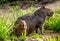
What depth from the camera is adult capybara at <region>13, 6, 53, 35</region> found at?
7.35 metres

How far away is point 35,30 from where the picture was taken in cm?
802

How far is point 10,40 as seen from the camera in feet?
23.2

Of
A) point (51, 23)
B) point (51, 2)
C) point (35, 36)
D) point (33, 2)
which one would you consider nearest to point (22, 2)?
point (33, 2)

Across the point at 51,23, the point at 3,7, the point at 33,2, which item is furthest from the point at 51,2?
the point at 51,23

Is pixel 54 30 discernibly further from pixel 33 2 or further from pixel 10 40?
pixel 33 2

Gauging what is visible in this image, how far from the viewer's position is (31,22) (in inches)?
310

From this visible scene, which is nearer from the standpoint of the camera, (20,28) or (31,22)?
(20,28)

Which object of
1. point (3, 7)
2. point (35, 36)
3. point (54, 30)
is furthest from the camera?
point (3, 7)

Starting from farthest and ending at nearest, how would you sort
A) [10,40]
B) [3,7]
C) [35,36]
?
[3,7] → [35,36] → [10,40]

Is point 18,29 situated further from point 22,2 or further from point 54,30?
point 22,2

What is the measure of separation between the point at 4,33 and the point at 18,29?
0.41m

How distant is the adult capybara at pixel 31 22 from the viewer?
7.35m

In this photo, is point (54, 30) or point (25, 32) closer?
point (25, 32)

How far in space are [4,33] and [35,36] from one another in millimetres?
872
